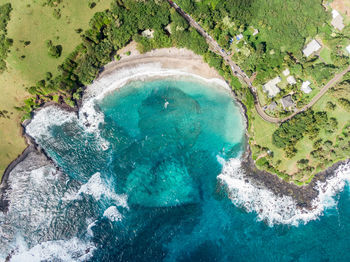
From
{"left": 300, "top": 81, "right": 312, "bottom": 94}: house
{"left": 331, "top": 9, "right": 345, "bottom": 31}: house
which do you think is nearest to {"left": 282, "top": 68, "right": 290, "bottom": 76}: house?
{"left": 300, "top": 81, "right": 312, "bottom": 94}: house

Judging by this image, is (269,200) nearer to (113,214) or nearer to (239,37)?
(113,214)

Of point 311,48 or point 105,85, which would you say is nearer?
point 311,48

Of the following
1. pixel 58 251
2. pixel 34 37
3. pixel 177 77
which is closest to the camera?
pixel 58 251

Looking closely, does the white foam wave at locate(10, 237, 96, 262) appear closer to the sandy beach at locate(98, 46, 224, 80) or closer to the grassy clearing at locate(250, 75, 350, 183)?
the sandy beach at locate(98, 46, 224, 80)

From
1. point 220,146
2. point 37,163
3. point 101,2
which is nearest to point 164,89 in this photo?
point 220,146

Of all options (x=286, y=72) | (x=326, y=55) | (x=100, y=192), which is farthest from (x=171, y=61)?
(x=326, y=55)

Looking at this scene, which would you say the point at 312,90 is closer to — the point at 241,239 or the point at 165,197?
the point at 241,239
